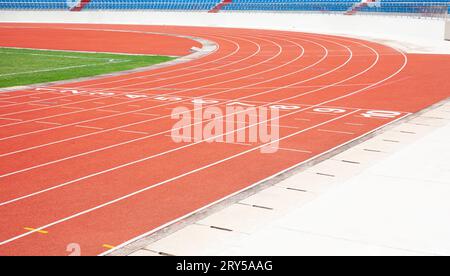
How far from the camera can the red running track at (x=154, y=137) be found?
602 cm

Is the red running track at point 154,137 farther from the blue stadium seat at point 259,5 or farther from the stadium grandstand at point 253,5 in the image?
the stadium grandstand at point 253,5

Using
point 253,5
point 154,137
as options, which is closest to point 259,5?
point 253,5

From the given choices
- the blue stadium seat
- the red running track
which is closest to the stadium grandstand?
the blue stadium seat

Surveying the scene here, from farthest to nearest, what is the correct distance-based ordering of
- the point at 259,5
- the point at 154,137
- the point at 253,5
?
the point at 253,5 → the point at 259,5 → the point at 154,137

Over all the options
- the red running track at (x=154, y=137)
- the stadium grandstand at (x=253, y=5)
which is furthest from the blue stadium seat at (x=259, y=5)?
the red running track at (x=154, y=137)

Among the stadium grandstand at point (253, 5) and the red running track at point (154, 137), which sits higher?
A: the stadium grandstand at point (253, 5)

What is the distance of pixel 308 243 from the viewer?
16.7 feet

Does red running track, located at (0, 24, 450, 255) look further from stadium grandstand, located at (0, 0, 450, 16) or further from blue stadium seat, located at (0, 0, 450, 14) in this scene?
stadium grandstand, located at (0, 0, 450, 16)

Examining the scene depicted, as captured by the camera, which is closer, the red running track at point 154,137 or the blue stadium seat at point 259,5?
the red running track at point 154,137

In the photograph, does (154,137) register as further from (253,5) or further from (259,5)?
(253,5)

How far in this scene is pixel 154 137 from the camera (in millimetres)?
9547

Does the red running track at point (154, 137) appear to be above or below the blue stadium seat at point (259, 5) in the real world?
below

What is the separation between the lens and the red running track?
6.02 metres
